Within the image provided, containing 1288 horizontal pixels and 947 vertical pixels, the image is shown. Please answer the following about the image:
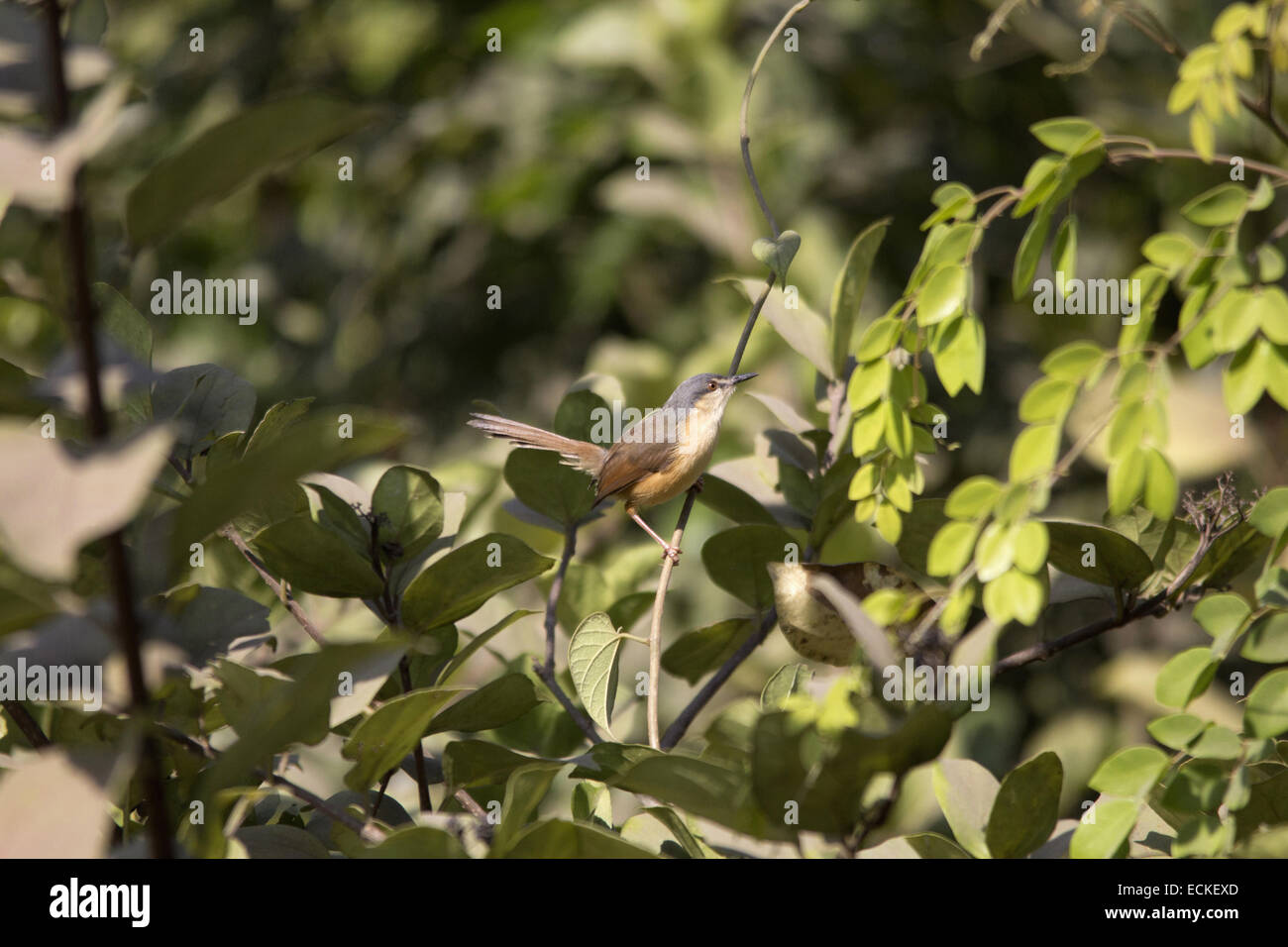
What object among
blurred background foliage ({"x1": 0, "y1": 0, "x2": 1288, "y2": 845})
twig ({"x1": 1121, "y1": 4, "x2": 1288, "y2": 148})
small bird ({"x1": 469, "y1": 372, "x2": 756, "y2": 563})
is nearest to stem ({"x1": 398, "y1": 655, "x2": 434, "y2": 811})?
twig ({"x1": 1121, "y1": 4, "x2": 1288, "y2": 148})

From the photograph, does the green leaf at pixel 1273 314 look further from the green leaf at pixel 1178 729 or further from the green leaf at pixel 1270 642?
the green leaf at pixel 1178 729

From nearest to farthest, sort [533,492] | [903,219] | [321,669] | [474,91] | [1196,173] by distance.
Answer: [321,669] < [533,492] < [1196,173] < [903,219] < [474,91]

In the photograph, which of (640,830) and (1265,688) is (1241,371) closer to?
(1265,688)

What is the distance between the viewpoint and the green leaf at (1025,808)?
123 cm

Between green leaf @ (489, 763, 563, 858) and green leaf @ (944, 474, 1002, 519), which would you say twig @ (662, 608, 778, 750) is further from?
green leaf @ (944, 474, 1002, 519)

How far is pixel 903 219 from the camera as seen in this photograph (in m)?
4.80

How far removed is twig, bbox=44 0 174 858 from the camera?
89 cm

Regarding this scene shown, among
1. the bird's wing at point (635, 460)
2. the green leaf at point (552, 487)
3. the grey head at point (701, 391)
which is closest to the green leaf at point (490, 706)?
the green leaf at point (552, 487)

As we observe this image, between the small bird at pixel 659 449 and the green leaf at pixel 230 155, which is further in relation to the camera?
the small bird at pixel 659 449

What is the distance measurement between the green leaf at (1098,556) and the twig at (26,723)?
1.22 metres

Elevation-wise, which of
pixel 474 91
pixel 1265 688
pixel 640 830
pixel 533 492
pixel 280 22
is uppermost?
pixel 280 22

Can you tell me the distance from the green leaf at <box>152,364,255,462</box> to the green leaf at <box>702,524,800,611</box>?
65cm

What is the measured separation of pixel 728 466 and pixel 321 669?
0.93m

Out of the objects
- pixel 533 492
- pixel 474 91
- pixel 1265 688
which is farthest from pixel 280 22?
pixel 1265 688
